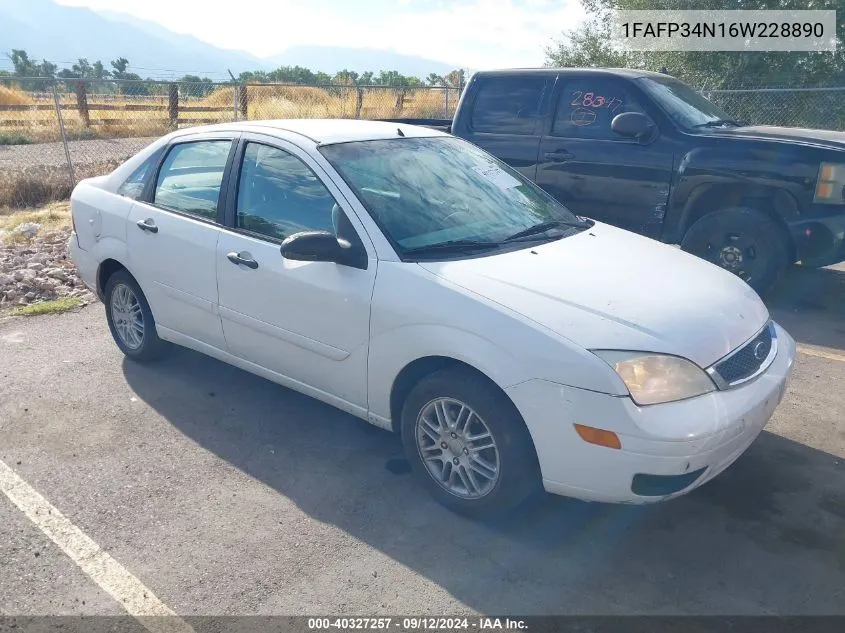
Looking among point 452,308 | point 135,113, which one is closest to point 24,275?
point 452,308

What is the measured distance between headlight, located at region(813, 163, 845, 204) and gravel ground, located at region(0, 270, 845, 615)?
6.87ft

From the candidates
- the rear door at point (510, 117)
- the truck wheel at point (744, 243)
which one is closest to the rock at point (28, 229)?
the rear door at point (510, 117)

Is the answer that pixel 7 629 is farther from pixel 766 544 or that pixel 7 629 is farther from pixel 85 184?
pixel 85 184

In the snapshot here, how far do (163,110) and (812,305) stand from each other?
1684 cm

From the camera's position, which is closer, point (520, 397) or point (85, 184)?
point (520, 397)

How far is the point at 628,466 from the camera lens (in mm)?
2852

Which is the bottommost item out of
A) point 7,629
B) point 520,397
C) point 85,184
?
point 7,629

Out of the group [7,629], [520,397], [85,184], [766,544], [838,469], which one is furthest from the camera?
[85,184]

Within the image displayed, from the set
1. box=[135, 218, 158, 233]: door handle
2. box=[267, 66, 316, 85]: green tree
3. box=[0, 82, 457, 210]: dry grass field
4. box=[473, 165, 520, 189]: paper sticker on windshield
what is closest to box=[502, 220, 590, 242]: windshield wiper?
box=[473, 165, 520, 189]: paper sticker on windshield

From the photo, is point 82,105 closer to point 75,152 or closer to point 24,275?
point 75,152

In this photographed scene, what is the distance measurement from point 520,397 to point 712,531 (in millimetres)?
1136

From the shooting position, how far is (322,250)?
3.47 meters

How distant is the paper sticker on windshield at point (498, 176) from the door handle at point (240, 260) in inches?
56.0

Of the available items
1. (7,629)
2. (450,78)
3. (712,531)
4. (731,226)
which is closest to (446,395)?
(712,531)
